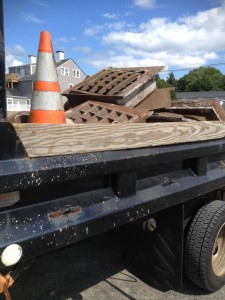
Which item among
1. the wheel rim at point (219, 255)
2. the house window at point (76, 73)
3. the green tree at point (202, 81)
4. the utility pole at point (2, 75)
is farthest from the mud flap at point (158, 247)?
the green tree at point (202, 81)

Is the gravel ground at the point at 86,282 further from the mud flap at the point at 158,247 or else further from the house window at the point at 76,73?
the house window at the point at 76,73

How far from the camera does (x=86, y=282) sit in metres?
3.12

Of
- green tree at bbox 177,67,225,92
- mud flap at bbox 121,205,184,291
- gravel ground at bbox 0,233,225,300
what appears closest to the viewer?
mud flap at bbox 121,205,184,291

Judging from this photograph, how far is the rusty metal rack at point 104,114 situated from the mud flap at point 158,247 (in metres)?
0.97

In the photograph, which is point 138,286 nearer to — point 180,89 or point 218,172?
point 218,172

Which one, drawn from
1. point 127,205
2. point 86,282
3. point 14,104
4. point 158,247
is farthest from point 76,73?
point 127,205

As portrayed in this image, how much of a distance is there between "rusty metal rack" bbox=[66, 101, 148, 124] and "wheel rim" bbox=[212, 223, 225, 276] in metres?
1.25

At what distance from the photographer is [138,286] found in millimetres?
3000

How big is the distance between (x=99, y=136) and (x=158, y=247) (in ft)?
4.23

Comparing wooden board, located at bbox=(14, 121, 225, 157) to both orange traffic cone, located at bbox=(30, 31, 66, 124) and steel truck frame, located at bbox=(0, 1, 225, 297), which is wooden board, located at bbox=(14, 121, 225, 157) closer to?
steel truck frame, located at bbox=(0, 1, 225, 297)

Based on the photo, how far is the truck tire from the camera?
269 centimetres

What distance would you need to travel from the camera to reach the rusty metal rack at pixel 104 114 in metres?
3.34

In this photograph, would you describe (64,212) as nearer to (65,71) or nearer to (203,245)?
(203,245)

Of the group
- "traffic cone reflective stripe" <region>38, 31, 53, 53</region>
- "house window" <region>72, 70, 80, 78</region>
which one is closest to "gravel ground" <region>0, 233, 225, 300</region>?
"traffic cone reflective stripe" <region>38, 31, 53, 53</region>
